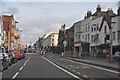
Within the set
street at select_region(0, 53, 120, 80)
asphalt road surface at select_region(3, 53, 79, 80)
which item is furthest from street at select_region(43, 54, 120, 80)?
asphalt road surface at select_region(3, 53, 79, 80)

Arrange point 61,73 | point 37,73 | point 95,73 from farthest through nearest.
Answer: point 61,73 → point 95,73 → point 37,73

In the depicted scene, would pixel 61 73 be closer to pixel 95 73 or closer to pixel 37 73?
pixel 37 73

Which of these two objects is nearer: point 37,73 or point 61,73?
point 37,73

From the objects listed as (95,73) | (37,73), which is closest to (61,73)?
(37,73)

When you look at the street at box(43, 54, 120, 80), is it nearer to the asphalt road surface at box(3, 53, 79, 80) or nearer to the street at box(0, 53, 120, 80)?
the street at box(0, 53, 120, 80)

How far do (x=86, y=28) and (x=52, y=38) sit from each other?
101973 mm

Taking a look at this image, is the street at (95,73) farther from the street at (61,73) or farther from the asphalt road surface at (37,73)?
the asphalt road surface at (37,73)

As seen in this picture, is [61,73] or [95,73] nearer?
[95,73]

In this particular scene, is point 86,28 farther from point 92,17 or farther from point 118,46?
point 118,46

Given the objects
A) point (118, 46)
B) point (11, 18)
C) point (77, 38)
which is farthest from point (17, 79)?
point (11, 18)

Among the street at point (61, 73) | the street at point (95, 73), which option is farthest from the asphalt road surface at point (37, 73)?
the street at point (95, 73)

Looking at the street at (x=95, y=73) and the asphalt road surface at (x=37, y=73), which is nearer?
the asphalt road surface at (x=37, y=73)

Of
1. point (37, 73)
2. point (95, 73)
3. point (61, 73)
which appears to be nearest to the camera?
point (37, 73)

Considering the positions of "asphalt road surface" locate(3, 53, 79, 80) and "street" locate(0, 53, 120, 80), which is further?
"street" locate(0, 53, 120, 80)
